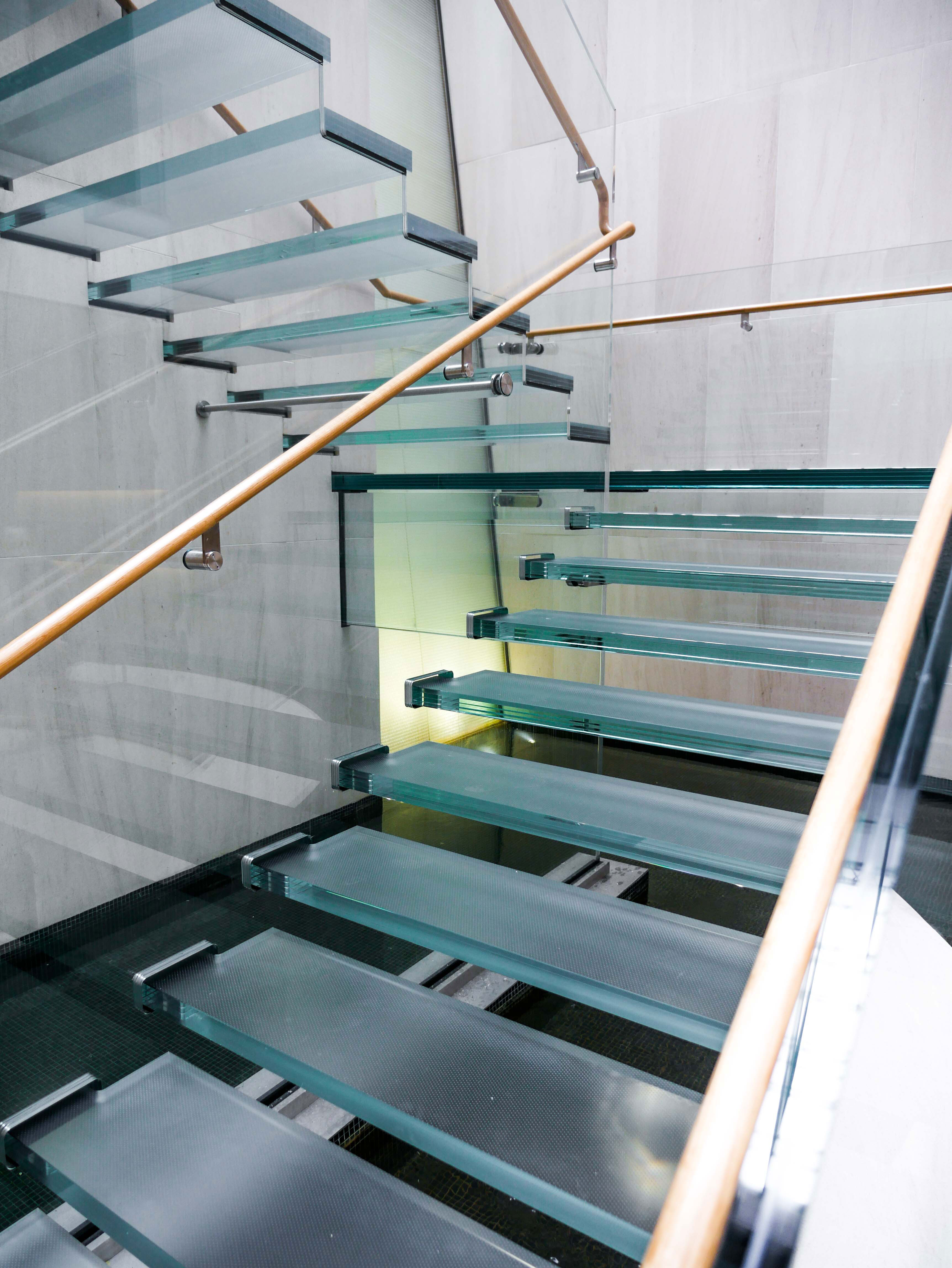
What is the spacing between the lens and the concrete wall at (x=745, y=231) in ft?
10.2

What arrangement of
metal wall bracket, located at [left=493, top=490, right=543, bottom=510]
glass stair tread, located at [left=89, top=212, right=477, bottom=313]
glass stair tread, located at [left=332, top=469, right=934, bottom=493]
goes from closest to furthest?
1. glass stair tread, located at [left=89, top=212, right=477, bottom=313]
2. glass stair tread, located at [left=332, top=469, right=934, bottom=493]
3. metal wall bracket, located at [left=493, top=490, right=543, bottom=510]

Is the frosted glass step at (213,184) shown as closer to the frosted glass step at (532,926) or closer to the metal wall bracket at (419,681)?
the metal wall bracket at (419,681)

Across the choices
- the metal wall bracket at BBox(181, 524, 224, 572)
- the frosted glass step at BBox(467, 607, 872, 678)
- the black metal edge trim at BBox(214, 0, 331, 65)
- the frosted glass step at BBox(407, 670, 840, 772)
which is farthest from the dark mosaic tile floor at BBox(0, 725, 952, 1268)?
the black metal edge trim at BBox(214, 0, 331, 65)

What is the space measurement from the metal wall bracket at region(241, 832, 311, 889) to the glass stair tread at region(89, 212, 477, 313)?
123 cm

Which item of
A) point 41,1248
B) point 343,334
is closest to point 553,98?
point 343,334

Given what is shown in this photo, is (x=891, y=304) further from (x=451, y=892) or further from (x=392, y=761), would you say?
(x=451, y=892)

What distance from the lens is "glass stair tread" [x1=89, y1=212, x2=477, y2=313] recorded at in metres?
1.87

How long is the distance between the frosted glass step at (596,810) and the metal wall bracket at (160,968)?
1.76 feet

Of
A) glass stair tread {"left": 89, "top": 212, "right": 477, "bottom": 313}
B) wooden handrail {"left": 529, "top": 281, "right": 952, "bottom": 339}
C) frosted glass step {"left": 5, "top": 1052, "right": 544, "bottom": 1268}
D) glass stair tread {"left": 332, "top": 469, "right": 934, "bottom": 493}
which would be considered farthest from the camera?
wooden handrail {"left": 529, "top": 281, "right": 952, "bottom": 339}

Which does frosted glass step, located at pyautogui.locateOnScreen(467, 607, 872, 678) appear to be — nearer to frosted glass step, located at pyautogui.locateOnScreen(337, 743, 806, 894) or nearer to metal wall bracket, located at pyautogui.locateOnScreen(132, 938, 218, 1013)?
frosted glass step, located at pyautogui.locateOnScreen(337, 743, 806, 894)

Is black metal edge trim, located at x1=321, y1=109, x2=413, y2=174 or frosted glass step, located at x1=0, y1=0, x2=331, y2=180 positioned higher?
frosted glass step, located at x1=0, y1=0, x2=331, y2=180

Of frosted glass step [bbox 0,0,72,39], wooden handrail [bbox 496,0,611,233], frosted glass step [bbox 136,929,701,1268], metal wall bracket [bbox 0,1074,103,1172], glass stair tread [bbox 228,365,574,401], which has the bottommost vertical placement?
metal wall bracket [bbox 0,1074,103,1172]

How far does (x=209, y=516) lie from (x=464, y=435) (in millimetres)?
1068

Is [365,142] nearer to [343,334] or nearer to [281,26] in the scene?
[281,26]
